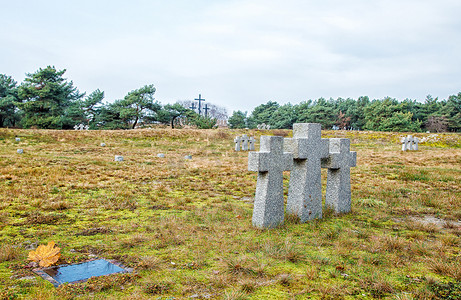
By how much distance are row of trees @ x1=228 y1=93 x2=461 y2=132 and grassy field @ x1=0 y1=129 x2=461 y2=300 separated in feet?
159

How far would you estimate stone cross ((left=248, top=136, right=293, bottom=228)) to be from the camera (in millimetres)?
5102

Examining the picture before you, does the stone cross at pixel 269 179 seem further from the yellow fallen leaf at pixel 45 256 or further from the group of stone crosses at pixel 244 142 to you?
the group of stone crosses at pixel 244 142

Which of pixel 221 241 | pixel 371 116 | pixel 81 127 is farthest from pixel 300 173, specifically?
pixel 371 116

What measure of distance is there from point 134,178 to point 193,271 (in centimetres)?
736

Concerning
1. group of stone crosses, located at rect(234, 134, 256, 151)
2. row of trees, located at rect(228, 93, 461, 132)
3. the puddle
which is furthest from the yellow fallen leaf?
row of trees, located at rect(228, 93, 461, 132)

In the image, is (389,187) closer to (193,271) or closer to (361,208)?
(361,208)

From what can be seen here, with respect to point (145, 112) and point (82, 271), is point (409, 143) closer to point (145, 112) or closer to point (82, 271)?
point (82, 271)

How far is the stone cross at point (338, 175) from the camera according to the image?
6270mm

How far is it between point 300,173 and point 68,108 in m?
42.0

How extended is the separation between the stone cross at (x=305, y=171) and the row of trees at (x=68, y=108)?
38.1 metres

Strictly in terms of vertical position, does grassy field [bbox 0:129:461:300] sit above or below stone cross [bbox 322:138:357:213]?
below

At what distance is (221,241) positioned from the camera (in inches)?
180

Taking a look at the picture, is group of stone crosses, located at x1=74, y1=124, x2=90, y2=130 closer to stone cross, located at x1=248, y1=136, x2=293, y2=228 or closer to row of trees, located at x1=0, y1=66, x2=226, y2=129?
row of trees, located at x1=0, y1=66, x2=226, y2=129

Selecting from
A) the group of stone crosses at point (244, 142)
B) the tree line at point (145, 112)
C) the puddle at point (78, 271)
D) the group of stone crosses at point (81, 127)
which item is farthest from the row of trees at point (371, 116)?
the puddle at point (78, 271)
